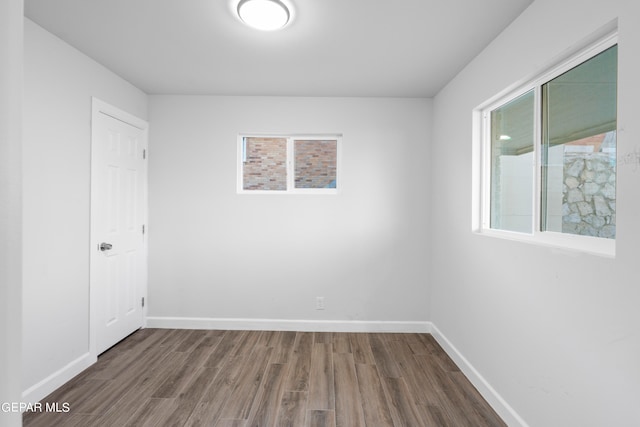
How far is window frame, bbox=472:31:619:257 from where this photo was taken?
145cm

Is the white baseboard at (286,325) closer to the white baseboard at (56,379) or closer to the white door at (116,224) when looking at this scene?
the white door at (116,224)

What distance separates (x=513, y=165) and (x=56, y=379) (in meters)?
3.55

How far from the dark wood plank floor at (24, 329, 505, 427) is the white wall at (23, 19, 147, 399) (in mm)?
276

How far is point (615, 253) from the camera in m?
1.28

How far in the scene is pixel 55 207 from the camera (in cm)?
224

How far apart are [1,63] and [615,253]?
196 centimetres

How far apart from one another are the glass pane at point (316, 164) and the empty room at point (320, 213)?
0.03 m

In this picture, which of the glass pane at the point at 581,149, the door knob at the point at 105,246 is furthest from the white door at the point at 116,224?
the glass pane at the point at 581,149

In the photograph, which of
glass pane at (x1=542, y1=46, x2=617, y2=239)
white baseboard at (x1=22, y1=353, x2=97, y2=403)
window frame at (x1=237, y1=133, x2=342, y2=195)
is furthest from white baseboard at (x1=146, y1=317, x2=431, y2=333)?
glass pane at (x1=542, y1=46, x2=617, y2=239)

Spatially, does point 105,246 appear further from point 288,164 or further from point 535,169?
point 535,169

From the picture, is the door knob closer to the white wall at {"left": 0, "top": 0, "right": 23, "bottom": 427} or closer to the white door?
the white door

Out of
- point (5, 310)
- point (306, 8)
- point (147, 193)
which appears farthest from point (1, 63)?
point (147, 193)

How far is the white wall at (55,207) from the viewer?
205cm

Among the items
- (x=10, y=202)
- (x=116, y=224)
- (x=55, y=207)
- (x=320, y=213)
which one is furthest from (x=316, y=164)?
(x=10, y=202)
